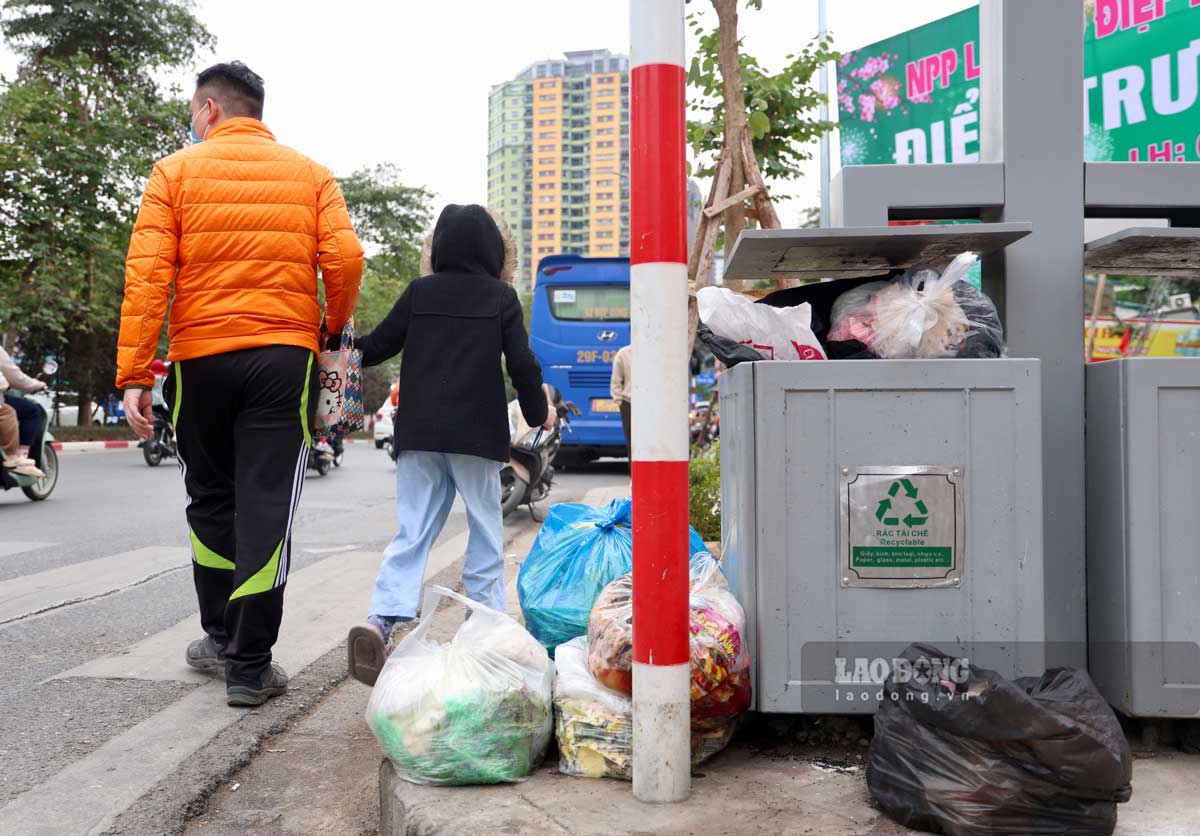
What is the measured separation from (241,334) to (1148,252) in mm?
2825

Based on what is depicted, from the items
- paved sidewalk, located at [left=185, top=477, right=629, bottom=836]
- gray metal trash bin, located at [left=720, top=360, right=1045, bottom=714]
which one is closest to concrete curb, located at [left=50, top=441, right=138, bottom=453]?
paved sidewalk, located at [left=185, top=477, right=629, bottom=836]

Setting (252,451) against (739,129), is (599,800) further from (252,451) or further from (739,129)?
(739,129)

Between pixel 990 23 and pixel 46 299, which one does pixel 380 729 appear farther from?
pixel 46 299

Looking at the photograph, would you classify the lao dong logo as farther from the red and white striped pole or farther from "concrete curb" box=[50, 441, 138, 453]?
"concrete curb" box=[50, 441, 138, 453]

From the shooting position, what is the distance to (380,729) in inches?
105

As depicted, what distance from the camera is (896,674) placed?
2.54 metres

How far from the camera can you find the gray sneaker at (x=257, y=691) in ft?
11.7

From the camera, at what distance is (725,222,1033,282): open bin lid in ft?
9.30

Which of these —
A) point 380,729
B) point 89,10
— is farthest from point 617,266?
point 89,10

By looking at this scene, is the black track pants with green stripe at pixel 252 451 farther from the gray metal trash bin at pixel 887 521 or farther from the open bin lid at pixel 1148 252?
the open bin lid at pixel 1148 252

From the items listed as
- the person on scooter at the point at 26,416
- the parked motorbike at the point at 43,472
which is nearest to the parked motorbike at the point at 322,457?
the parked motorbike at the point at 43,472

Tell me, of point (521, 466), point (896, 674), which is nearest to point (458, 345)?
point (896, 674)

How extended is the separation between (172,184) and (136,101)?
2296 cm

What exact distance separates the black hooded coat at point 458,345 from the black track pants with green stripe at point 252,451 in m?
0.34
